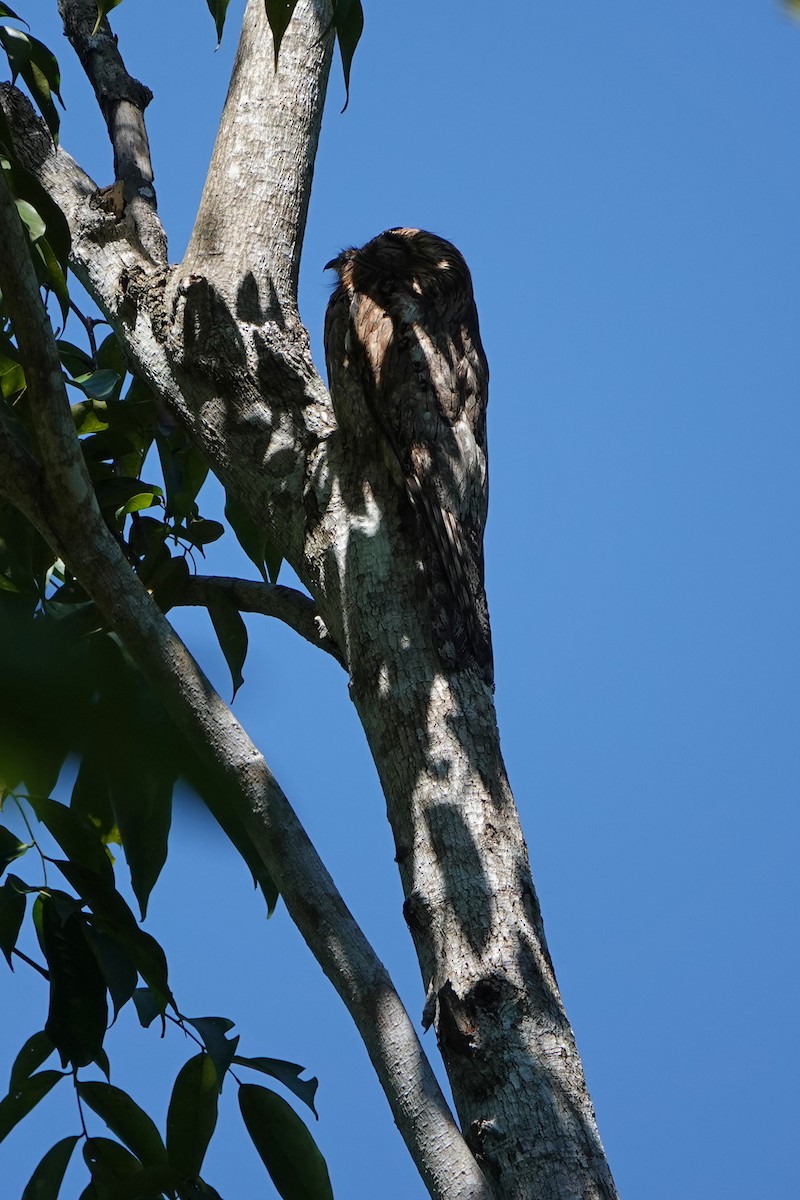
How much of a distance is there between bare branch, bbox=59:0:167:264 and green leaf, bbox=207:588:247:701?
82 centimetres

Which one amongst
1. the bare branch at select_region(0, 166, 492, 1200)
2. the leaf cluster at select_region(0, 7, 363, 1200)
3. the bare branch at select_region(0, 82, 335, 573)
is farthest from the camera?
the bare branch at select_region(0, 82, 335, 573)

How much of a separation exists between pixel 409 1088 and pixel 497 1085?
0.18 m

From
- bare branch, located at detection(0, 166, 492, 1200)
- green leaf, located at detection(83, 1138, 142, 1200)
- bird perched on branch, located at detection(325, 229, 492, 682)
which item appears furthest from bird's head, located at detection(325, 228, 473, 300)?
green leaf, located at detection(83, 1138, 142, 1200)

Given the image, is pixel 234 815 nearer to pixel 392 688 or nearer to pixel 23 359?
pixel 23 359

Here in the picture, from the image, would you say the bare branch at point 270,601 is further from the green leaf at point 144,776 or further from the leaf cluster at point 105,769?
the green leaf at point 144,776

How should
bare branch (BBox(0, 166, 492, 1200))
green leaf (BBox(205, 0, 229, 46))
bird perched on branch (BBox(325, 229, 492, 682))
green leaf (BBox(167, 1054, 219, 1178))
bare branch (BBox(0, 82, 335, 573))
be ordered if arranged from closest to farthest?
bare branch (BBox(0, 166, 492, 1200)) < green leaf (BBox(167, 1054, 219, 1178)) < bird perched on branch (BBox(325, 229, 492, 682)) < green leaf (BBox(205, 0, 229, 46)) < bare branch (BBox(0, 82, 335, 573))

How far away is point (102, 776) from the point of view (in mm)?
Answer: 329

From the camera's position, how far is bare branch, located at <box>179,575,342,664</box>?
2.22m

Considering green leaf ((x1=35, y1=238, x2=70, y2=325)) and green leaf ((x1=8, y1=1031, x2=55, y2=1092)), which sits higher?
green leaf ((x1=35, y1=238, x2=70, y2=325))

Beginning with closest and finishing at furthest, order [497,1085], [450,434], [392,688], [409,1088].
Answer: [409,1088], [497,1085], [392,688], [450,434]

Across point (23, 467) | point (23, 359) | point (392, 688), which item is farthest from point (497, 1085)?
point (23, 359)

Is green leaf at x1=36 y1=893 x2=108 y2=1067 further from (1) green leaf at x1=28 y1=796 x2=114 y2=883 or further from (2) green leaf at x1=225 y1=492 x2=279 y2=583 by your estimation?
(2) green leaf at x1=225 y1=492 x2=279 y2=583

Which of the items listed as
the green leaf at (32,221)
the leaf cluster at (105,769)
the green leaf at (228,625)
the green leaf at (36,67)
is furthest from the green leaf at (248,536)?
the green leaf at (36,67)

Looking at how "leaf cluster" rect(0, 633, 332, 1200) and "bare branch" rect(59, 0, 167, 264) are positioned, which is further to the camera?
"bare branch" rect(59, 0, 167, 264)
